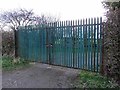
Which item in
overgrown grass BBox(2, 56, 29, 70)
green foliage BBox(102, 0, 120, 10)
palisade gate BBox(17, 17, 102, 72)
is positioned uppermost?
green foliage BBox(102, 0, 120, 10)

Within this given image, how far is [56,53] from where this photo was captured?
952 cm

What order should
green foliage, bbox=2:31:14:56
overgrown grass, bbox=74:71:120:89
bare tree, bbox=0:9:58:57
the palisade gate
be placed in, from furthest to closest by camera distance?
bare tree, bbox=0:9:58:57
green foliage, bbox=2:31:14:56
the palisade gate
overgrown grass, bbox=74:71:120:89

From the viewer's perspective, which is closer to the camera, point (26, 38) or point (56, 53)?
point (56, 53)

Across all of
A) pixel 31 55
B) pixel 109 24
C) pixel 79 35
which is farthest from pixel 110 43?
pixel 31 55

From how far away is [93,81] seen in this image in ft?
22.4

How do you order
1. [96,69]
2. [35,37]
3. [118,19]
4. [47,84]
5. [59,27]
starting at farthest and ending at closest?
[35,37], [59,27], [96,69], [47,84], [118,19]

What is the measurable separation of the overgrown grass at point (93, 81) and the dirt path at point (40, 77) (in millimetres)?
288

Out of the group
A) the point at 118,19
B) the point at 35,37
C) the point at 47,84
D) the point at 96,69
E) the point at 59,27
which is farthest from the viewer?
the point at 35,37

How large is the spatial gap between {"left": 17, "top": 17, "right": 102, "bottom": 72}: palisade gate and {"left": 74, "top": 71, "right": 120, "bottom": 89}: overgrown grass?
19.9 inches

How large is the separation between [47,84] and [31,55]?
4321mm

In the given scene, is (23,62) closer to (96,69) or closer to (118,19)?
(96,69)

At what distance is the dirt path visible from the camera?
22.8 feet

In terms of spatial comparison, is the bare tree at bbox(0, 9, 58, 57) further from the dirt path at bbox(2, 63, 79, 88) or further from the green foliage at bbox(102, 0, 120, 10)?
the green foliage at bbox(102, 0, 120, 10)

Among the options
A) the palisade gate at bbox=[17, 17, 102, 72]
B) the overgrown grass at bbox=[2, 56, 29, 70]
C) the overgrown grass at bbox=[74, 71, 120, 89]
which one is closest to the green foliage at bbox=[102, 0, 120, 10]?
the palisade gate at bbox=[17, 17, 102, 72]
